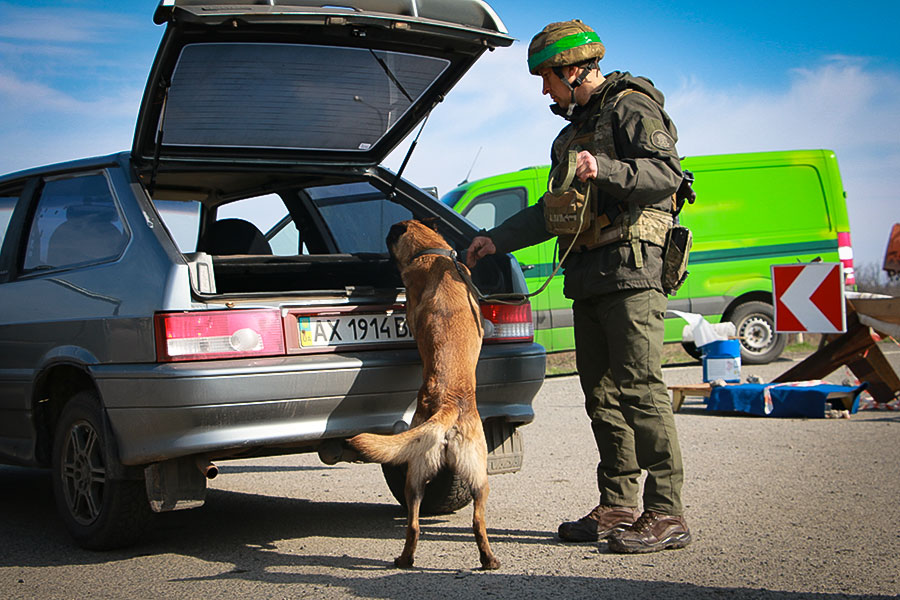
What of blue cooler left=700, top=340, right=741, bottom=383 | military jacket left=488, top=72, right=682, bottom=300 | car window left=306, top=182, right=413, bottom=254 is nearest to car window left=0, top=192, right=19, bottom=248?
car window left=306, top=182, right=413, bottom=254

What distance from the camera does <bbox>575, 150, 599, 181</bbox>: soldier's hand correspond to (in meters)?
3.60

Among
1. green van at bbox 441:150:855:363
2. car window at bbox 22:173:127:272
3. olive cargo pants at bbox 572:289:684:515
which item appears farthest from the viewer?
green van at bbox 441:150:855:363

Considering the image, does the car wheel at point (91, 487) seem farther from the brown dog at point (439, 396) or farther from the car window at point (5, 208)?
the car window at point (5, 208)

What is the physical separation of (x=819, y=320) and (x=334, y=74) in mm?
4829

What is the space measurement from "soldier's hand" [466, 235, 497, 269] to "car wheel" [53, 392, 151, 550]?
1732 mm

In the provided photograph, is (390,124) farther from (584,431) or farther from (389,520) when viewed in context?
(584,431)

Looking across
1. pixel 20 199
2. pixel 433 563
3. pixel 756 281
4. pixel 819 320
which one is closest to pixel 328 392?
pixel 433 563

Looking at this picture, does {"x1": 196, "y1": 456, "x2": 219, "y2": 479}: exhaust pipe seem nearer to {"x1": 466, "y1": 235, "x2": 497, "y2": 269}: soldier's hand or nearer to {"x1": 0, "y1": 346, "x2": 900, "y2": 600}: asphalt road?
{"x1": 0, "y1": 346, "x2": 900, "y2": 600}: asphalt road

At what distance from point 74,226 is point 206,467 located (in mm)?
1459

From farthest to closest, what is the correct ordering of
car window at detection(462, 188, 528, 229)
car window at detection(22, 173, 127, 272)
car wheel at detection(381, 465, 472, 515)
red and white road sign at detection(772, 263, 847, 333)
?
car window at detection(462, 188, 528, 229) < red and white road sign at detection(772, 263, 847, 333) < car wheel at detection(381, 465, 472, 515) < car window at detection(22, 173, 127, 272)

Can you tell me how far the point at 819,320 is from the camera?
745 centimetres

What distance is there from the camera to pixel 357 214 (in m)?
5.31

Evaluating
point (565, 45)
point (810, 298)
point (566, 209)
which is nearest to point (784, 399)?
point (810, 298)

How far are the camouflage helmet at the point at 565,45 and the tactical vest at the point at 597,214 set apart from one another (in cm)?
23
